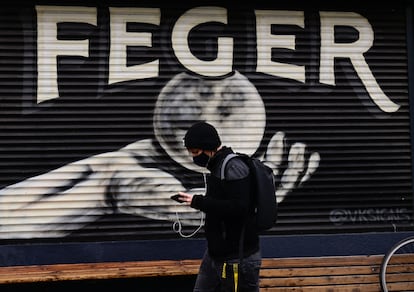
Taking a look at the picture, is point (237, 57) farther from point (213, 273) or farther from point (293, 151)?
point (213, 273)

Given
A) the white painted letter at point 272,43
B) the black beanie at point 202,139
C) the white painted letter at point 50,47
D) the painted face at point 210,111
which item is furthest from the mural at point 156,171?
the black beanie at point 202,139

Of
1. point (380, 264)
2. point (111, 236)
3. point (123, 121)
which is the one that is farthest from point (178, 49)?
point (380, 264)

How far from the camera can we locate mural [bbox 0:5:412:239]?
604cm

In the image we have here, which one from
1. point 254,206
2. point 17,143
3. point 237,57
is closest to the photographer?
point 254,206

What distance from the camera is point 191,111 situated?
6.29m

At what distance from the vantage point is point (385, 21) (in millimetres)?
6641

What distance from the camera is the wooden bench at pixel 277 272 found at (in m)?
5.62

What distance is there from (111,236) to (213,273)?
201cm

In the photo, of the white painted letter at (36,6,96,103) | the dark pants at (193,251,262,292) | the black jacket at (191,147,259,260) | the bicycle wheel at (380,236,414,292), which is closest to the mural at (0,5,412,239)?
the white painted letter at (36,6,96,103)

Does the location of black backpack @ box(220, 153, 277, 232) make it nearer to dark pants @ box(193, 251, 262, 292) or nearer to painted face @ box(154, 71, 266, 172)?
dark pants @ box(193, 251, 262, 292)

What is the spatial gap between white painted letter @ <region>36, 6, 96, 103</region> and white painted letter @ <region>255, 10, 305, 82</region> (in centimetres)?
184

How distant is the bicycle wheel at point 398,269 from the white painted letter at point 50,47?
368 cm

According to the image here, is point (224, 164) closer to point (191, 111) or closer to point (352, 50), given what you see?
point (191, 111)

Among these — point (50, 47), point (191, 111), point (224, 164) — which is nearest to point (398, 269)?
point (191, 111)
